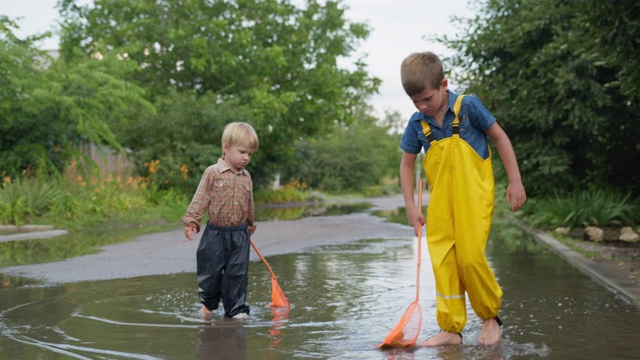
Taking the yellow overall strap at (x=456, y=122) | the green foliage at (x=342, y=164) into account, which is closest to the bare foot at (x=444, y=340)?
the yellow overall strap at (x=456, y=122)

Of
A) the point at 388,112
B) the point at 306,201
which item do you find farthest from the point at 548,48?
the point at 388,112

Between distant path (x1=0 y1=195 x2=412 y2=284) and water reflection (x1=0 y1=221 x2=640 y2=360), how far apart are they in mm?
640

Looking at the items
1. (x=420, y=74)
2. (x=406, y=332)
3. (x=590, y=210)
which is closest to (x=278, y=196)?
(x=590, y=210)

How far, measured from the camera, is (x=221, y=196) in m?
6.49

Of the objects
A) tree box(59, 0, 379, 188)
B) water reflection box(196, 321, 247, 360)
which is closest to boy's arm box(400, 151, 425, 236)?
water reflection box(196, 321, 247, 360)

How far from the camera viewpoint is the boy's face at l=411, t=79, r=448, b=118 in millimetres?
5098

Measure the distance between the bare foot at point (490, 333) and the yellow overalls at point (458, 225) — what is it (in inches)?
1.9

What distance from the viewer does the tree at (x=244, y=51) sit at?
103 ft

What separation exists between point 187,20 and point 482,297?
28353mm

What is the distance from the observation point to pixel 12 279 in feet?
29.3

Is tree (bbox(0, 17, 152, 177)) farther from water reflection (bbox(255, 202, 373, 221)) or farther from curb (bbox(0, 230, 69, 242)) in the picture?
water reflection (bbox(255, 202, 373, 221))

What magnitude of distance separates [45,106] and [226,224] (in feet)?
42.6

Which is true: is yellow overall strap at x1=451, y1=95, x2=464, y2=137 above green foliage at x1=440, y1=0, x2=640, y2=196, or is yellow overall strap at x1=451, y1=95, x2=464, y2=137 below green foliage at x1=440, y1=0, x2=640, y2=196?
below

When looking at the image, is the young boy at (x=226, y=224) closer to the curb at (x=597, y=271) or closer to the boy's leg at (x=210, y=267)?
the boy's leg at (x=210, y=267)
